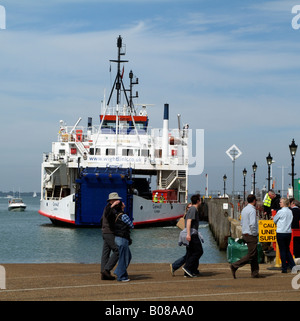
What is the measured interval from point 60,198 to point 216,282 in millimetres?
32027

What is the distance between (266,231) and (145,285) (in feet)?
15.4

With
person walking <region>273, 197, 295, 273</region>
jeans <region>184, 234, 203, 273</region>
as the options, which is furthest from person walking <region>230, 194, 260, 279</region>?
person walking <region>273, 197, 295, 273</region>

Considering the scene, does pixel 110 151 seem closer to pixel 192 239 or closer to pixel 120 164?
pixel 120 164

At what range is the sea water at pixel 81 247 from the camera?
25.2m

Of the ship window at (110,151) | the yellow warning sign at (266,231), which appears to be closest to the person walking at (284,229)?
the yellow warning sign at (266,231)

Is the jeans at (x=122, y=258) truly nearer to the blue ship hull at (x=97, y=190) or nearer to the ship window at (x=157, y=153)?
the blue ship hull at (x=97, y=190)

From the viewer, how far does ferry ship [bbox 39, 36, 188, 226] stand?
40.2 metres

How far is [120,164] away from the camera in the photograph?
4197 centimetres

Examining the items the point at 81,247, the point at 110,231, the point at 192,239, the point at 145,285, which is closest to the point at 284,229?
the point at 192,239

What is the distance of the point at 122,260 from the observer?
11.9 m

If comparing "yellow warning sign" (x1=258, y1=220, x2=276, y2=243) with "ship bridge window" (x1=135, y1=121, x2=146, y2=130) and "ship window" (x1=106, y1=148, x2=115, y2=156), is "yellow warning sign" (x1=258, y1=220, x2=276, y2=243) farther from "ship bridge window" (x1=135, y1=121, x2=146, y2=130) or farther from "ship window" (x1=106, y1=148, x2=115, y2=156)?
"ship bridge window" (x1=135, y1=121, x2=146, y2=130)

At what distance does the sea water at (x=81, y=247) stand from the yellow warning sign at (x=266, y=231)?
8288 millimetres
